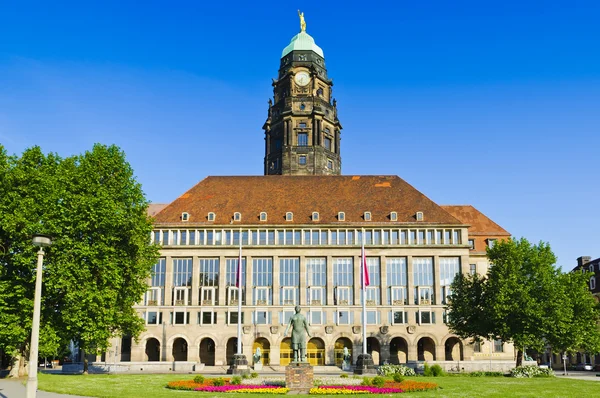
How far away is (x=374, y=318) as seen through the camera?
7669 cm

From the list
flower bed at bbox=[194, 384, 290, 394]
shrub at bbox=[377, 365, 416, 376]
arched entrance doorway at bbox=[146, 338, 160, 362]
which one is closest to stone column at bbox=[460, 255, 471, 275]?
shrub at bbox=[377, 365, 416, 376]

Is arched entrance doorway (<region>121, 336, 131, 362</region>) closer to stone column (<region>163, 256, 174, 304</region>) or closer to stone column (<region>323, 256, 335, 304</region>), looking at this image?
stone column (<region>163, 256, 174, 304</region>)

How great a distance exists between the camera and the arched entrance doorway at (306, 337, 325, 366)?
251 feet

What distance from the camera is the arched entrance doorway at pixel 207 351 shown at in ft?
259

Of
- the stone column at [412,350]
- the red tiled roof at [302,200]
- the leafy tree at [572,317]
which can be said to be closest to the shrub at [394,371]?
the leafy tree at [572,317]

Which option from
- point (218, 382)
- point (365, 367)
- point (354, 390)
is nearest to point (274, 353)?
point (365, 367)

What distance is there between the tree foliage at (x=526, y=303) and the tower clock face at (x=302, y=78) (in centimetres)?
5235

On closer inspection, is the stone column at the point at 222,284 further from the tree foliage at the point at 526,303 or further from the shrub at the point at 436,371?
the shrub at the point at 436,371

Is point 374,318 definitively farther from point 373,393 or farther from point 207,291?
point 373,393

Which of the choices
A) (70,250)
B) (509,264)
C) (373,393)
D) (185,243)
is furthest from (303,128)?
(373,393)

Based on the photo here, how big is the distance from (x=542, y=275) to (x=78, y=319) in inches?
1691

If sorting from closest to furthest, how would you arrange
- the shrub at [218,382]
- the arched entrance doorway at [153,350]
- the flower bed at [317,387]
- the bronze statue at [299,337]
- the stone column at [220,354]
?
the flower bed at [317,387] < the bronze statue at [299,337] < the shrub at [218,382] < the stone column at [220,354] < the arched entrance doorway at [153,350]

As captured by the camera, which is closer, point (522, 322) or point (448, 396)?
point (448, 396)

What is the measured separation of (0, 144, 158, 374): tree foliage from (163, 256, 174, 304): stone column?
27044 mm
